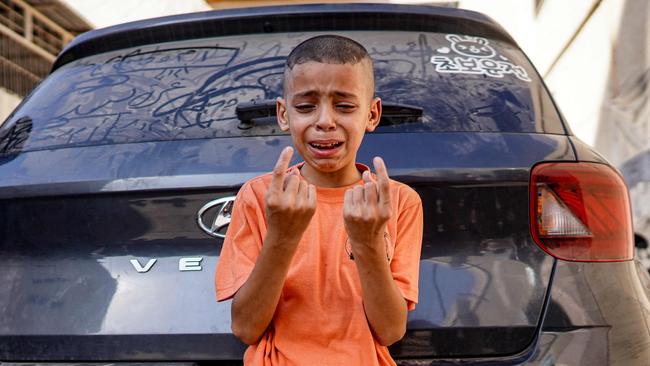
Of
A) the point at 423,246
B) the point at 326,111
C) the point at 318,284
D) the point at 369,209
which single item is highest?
the point at 326,111

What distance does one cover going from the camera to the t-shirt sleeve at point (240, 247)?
1.53m

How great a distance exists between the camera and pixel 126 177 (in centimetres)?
189

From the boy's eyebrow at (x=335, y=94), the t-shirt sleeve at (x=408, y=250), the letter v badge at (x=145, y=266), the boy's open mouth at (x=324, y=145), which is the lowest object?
the letter v badge at (x=145, y=266)

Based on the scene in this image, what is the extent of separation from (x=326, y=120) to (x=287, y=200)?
0.24m

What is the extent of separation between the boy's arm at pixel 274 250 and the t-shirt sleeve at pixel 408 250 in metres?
0.29

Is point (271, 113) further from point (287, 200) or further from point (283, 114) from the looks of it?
point (287, 200)

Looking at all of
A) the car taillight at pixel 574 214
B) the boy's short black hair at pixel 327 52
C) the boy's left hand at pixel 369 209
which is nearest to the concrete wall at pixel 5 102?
the boy's short black hair at pixel 327 52

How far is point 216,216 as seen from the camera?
1.84 m

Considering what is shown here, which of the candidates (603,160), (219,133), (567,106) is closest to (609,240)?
(603,160)

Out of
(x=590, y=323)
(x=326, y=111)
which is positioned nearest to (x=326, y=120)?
(x=326, y=111)

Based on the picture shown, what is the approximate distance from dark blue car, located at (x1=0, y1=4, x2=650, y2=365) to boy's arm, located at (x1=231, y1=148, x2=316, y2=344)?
297mm

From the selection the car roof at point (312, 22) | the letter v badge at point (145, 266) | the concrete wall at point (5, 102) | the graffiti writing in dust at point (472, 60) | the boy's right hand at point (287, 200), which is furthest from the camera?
the concrete wall at point (5, 102)

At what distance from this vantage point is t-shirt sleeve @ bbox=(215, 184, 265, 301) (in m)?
1.53

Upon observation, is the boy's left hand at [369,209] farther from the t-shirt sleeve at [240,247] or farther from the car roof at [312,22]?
the car roof at [312,22]
